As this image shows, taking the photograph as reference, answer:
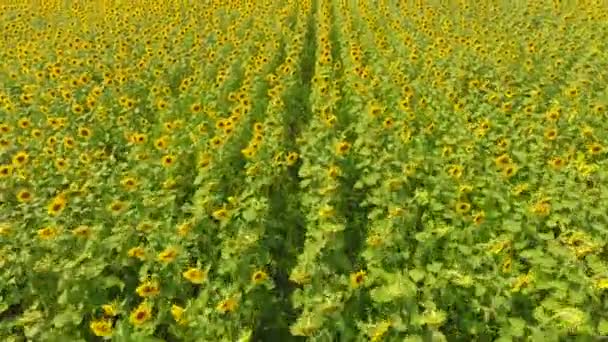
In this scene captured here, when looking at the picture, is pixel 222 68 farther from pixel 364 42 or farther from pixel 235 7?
pixel 235 7

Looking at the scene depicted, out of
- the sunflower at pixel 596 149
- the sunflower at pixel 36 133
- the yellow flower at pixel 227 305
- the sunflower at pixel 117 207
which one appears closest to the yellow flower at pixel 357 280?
the yellow flower at pixel 227 305

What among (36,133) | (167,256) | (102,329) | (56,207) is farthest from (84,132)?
(102,329)

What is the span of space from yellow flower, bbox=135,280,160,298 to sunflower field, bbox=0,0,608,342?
0.14 ft

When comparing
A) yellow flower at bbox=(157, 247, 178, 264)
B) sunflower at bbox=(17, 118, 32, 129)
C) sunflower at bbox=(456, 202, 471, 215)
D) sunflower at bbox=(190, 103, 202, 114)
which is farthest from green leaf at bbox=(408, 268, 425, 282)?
sunflower at bbox=(17, 118, 32, 129)

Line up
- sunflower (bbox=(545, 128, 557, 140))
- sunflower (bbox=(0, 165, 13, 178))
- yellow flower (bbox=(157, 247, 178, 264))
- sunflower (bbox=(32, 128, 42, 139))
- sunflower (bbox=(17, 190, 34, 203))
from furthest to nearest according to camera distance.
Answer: sunflower (bbox=(32, 128, 42, 139)), sunflower (bbox=(545, 128, 557, 140)), sunflower (bbox=(0, 165, 13, 178)), sunflower (bbox=(17, 190, 34, 203)), yellow flower (bbox=(157, 247, 178, 264))

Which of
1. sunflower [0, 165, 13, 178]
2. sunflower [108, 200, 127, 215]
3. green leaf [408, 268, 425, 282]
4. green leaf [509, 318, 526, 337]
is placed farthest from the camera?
sunflower [0, 165, 13, 178]

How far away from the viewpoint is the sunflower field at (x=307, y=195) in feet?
12.8

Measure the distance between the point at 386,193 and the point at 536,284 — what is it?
1.56 meters

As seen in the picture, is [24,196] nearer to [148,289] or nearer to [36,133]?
[36,133]

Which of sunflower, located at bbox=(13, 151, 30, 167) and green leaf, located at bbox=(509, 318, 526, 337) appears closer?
green leaf, located at bbox=(509, 318, 526, 337)

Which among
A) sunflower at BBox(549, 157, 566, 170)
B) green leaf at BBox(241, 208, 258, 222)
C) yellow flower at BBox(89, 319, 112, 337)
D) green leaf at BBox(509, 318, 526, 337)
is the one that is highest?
sunflower at BBox(549, 157, 566, 170)

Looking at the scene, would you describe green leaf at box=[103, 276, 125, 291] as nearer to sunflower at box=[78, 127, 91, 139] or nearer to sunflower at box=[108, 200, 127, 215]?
sunflower at box=[108, 200, 127, 215]

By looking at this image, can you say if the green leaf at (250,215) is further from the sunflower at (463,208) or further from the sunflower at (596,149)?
the sunflower at (596,149)

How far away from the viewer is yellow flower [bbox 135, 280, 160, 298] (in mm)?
3910
